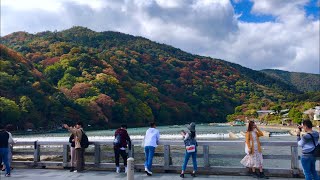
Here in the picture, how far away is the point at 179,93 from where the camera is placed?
14650cm

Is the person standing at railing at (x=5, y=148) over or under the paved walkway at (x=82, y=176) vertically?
over

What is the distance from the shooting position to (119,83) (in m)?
111

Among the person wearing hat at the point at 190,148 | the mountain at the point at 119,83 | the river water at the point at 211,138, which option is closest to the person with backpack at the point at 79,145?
the river water at the point at 211,138

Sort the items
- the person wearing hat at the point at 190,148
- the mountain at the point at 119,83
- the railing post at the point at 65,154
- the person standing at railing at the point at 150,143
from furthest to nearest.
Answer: the mountain at the point at 119,83
the railing post at the point at 65,154
the person standing at railing at the point at 150,143
the person wearing hat at the point at 190,148

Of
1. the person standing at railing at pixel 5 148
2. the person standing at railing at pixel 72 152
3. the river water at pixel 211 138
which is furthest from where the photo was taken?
the river water at pixel 211 138

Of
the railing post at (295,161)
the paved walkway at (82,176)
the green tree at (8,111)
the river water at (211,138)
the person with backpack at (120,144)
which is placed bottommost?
the river water at (211,138)

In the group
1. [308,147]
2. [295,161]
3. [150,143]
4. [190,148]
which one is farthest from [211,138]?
[308,147]

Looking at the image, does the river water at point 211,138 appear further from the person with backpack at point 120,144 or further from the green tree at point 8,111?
the green tree at point 8,111

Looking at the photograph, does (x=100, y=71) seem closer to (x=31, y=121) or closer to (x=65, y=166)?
(x=31, y=121)

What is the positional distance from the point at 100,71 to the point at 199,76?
65538 mm

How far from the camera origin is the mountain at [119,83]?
3374 inches

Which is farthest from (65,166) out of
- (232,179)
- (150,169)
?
(232,179)

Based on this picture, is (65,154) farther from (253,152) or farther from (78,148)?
(253,152)

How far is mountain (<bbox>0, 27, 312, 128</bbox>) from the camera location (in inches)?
3374
